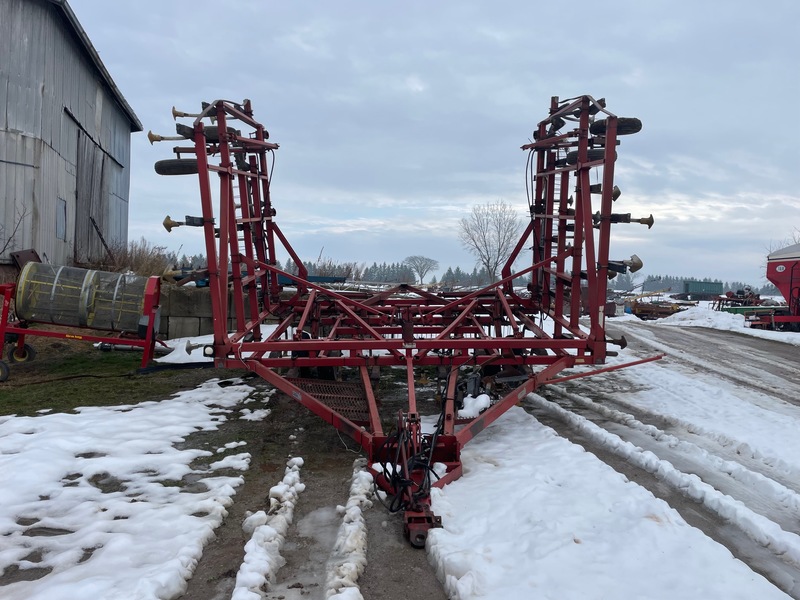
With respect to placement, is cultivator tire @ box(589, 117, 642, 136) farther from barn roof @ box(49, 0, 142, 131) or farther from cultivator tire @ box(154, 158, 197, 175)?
barn roof @ box(49, 0, 142, 131)

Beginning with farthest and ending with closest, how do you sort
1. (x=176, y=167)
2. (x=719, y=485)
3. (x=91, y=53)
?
(x=91, y=53)
(x=176, y=167)
(x=719, y=485)

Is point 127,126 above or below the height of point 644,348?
above

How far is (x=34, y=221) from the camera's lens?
1233cm

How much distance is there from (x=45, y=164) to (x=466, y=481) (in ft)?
42.1

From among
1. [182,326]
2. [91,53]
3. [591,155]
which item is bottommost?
[182,326]

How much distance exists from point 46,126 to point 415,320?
10.6m

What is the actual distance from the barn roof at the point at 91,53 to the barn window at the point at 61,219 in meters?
4.15

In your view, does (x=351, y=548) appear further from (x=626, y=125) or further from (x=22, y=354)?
(x=22, y=354)

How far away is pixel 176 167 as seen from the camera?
239 inches

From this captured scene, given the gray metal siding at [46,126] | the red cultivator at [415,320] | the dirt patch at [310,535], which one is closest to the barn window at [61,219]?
the gray metal siding at [46,126]

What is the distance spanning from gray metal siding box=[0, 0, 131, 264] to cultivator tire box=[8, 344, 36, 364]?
4.21 m

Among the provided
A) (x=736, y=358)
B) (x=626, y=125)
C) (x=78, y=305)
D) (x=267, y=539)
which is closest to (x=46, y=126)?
(x=78, y=305)

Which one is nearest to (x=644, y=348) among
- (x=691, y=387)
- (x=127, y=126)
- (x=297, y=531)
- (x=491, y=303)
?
(x=691, y=387)

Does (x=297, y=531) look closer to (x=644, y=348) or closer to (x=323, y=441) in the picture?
(x=323, y=441)
